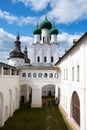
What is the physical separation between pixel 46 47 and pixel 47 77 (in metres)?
13.3

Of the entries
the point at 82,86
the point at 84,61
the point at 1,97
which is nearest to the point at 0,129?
the point at 1,97

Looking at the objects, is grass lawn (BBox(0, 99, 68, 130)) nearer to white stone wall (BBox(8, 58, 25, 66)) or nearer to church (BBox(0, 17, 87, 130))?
church (BBox(0, 17, 87, 130))

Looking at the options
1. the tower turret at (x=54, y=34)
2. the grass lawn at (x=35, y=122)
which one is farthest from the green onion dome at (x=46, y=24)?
the grass lawn at (x=35, y=122)

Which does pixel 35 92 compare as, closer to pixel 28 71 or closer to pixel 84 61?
pixel 28 71

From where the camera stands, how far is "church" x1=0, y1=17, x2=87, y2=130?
1452 centimetres

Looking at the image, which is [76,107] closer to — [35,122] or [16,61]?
[35,122]

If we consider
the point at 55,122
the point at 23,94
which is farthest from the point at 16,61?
the point at 55,122

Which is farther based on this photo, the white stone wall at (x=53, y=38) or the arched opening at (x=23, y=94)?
the white stone wall at (x=53, y=38)

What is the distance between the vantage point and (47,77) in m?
30.2

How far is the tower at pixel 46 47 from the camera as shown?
41.9 meters

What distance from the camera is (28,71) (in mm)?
30469

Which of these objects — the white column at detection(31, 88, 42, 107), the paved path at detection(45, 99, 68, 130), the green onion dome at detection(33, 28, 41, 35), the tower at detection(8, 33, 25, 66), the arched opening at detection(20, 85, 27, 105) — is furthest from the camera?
the green onion dome at detection(33, 28, 41, 35)

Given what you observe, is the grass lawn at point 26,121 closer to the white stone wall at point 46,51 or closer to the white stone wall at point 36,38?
the white stone wall at point 46,51

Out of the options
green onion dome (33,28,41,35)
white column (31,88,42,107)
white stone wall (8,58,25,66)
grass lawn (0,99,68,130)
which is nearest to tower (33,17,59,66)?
green onion dome (33,28,41,35)
